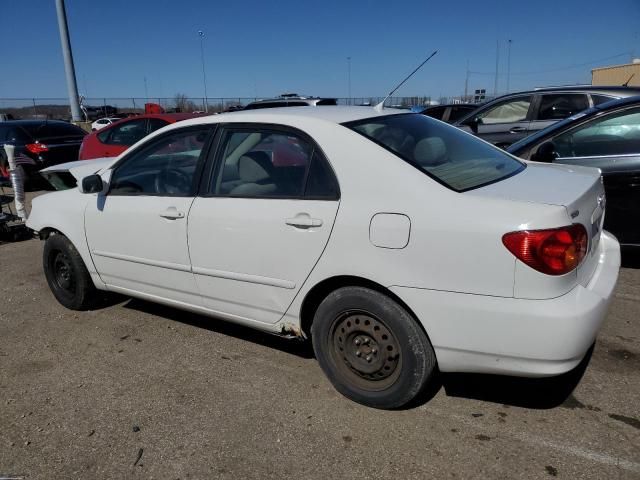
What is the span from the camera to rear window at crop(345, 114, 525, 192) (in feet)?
8.74

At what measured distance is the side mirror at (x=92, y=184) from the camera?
12.0 ft

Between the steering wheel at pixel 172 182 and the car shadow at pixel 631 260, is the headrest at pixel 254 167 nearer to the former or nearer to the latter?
the steering wheel at pixel 172 182

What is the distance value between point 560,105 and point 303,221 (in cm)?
632

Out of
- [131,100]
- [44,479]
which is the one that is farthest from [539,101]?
[131,100]

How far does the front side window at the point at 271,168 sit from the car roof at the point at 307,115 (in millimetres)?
Answer: 86

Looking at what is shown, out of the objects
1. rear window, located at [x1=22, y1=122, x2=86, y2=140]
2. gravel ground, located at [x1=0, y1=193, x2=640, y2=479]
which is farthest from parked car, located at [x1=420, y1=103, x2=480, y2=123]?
gravel ground, located at [x1=0, y1=193, x2=640, y2=479]

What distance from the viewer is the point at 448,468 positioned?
91.2 inches

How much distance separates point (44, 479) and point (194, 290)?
1.33m

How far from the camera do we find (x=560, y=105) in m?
7.56

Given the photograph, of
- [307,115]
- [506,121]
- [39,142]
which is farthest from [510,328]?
[39,142]

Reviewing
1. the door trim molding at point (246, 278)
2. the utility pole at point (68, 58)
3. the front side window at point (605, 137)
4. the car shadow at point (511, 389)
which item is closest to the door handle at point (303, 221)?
the door trim molding at point (246, 278)

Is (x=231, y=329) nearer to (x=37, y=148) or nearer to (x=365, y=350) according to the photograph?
(x=365, y=350)

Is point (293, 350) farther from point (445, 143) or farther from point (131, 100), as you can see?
point (131, 100)

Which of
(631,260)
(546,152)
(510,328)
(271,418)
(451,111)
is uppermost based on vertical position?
(451,111)
